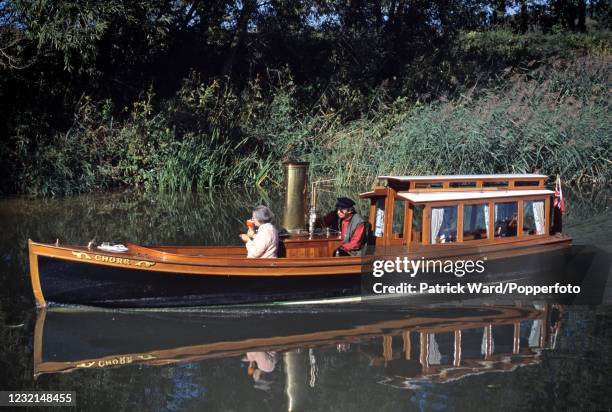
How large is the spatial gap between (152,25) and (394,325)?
13.8m

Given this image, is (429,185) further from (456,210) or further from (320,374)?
(320,374)

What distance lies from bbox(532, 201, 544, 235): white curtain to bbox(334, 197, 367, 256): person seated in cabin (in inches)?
100

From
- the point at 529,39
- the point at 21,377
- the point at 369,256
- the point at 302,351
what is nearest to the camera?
the point at 21,377

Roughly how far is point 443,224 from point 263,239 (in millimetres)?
2396

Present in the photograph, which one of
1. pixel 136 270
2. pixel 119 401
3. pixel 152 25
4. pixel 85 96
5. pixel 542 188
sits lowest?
pixel 119 401

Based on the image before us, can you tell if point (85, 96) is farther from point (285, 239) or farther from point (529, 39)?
point (529, 39)

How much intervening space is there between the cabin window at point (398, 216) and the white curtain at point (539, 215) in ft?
6.16

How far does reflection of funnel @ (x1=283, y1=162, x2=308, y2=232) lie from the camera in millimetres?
11984

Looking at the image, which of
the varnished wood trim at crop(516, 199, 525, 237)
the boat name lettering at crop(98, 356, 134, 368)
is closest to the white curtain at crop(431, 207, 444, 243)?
the varnished wood trim at crop(516, 199, 525, 237)

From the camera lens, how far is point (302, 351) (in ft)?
31.4

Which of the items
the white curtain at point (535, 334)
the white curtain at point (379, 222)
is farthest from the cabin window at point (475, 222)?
the white curtain at point (535, 334)

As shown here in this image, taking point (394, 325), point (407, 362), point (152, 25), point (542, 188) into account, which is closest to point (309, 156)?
point (152, 25)

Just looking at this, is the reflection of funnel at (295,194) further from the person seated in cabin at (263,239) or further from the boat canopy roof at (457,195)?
the boat canopy roof at (457,195)

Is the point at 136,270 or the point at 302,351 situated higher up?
the point at 136,270
